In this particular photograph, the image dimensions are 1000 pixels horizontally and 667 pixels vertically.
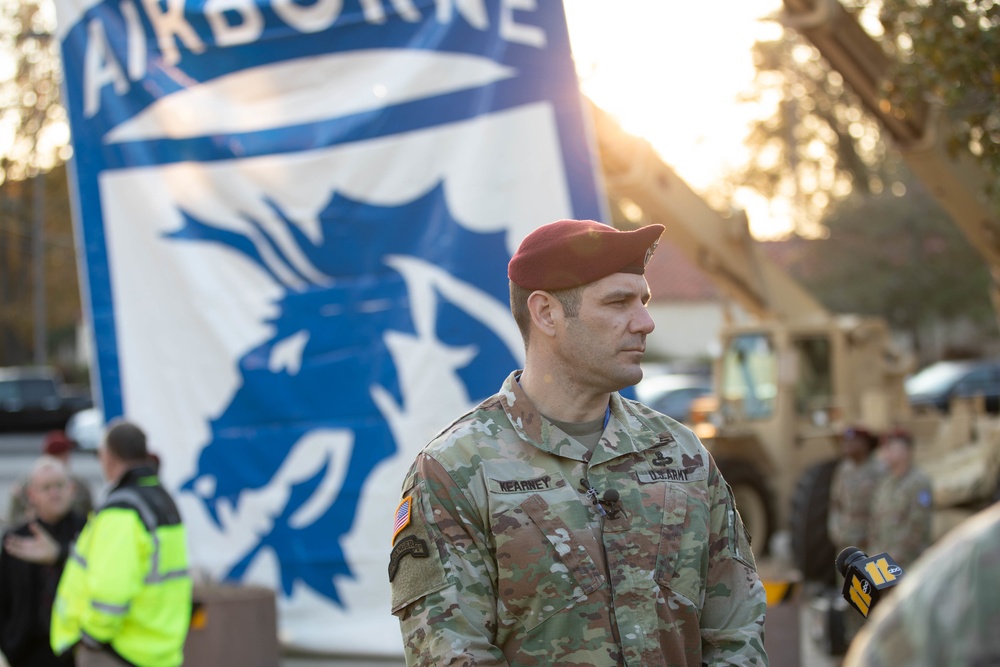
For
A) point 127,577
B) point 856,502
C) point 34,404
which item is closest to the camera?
point 127,577

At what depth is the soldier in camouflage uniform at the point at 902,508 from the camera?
309 inches

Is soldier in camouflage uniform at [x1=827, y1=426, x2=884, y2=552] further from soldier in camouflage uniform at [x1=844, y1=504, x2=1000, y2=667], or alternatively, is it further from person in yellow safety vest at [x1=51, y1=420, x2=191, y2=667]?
soldier in camouflage uniform at [x1=844, y1=504, x2=1000, y2=667]

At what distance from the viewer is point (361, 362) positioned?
7953 mm

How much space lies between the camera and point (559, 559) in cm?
240

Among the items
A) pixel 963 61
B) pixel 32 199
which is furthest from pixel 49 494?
pixel 32 199

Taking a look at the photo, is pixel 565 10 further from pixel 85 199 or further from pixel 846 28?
pixel 85 199

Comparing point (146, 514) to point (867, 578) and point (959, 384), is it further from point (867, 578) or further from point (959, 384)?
point (959, 384)

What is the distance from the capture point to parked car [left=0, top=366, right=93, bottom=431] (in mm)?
30812

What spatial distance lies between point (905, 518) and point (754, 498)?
4.32m

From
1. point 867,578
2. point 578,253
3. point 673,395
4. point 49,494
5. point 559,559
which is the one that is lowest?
point 673,395

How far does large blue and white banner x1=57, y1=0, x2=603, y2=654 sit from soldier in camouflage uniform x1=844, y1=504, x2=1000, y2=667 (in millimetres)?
6072

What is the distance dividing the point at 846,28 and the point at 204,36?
461cm

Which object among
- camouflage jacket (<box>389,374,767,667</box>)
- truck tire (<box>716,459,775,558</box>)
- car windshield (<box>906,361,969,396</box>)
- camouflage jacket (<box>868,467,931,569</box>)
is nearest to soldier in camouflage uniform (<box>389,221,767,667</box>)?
camouflage jacket (<box>389,374,767,667</box>)

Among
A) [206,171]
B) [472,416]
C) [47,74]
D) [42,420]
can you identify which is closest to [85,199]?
[206,171]
